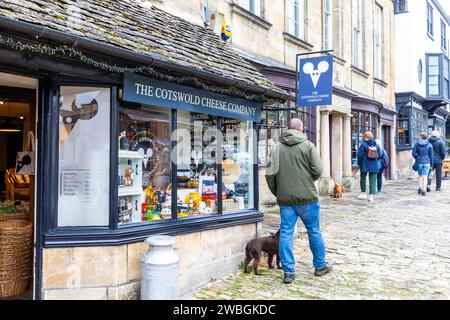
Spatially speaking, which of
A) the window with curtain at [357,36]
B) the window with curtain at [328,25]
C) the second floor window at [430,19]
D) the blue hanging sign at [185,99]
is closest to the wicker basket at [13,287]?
the blue hanging sign at [185,99]

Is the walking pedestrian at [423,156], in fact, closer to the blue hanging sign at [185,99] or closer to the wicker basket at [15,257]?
the blue hanging sign at [185,99]

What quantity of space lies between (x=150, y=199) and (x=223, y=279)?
1413 millimetres

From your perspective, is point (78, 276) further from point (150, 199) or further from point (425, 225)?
point (425, 225)

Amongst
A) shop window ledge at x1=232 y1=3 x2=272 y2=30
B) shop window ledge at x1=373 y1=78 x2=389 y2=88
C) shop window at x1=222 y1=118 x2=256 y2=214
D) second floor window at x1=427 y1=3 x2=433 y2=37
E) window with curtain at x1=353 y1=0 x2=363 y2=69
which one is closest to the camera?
shop window at x1=222 y1=118 x2=256 y2=214

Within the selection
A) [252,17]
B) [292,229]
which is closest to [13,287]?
[292,229]

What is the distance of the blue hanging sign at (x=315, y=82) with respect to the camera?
291 inches

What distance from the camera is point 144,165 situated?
5.10m

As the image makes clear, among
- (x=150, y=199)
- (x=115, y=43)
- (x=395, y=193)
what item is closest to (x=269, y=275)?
(x=150, y=199)

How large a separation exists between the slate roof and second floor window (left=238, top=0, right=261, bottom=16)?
122 inches

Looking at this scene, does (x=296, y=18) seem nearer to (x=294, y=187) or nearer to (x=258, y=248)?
(x=294, y=187)

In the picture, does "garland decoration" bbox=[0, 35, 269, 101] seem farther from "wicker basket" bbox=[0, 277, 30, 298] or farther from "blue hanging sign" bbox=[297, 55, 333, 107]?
"wicker basket" bbox=[0, 277, 30, 298]

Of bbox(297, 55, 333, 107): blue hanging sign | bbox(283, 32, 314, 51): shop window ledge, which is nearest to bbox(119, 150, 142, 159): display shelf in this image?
bbox(297, 55, 333, 107): blue hanging sign

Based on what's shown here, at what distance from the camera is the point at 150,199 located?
517 centimetres

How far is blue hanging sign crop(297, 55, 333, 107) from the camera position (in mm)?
7387
